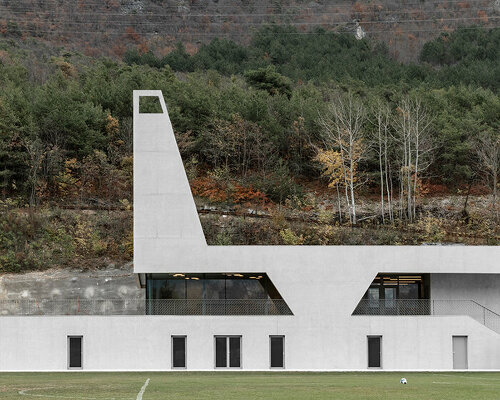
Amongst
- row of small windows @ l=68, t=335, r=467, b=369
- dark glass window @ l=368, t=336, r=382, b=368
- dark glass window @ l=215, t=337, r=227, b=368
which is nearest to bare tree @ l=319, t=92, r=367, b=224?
dark glass window @ l=368, t=336, r=382, b=368

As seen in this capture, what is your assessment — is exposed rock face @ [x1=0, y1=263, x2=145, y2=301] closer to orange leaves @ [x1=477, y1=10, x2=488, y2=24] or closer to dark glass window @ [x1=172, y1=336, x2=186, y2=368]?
dark glass window @ [x1=172, y1=336, x2=186, y2=368]

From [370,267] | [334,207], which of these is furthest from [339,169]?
[370,267]

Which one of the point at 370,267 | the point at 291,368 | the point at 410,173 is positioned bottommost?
the point at 291,368

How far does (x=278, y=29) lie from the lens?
5453 inches

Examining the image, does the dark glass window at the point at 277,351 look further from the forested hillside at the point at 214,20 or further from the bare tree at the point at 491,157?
the forested hillside at the point at 214,20

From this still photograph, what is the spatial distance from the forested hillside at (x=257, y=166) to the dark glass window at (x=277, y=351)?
21.2 meters

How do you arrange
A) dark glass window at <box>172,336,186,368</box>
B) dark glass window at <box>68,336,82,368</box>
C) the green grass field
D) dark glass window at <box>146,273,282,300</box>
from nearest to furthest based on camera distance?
the green grass field < dark glass window at <box>172,336,186,368</box> < dark glass window at <box>68,336,82,368</box> < dark glass window at <box>146,273,282,300</box>

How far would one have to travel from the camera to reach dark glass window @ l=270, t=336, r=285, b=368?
41000mm

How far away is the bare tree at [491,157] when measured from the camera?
70312 millimetres

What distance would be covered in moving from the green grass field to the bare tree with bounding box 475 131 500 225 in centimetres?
3303

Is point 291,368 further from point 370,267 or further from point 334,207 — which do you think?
point 334,207

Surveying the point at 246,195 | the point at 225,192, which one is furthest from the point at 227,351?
the point at 225,192

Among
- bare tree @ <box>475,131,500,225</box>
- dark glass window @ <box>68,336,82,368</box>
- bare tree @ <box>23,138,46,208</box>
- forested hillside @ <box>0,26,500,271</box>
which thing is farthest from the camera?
bare tree @ <box>475,131,500,225</box>

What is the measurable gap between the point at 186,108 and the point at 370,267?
3939cm
